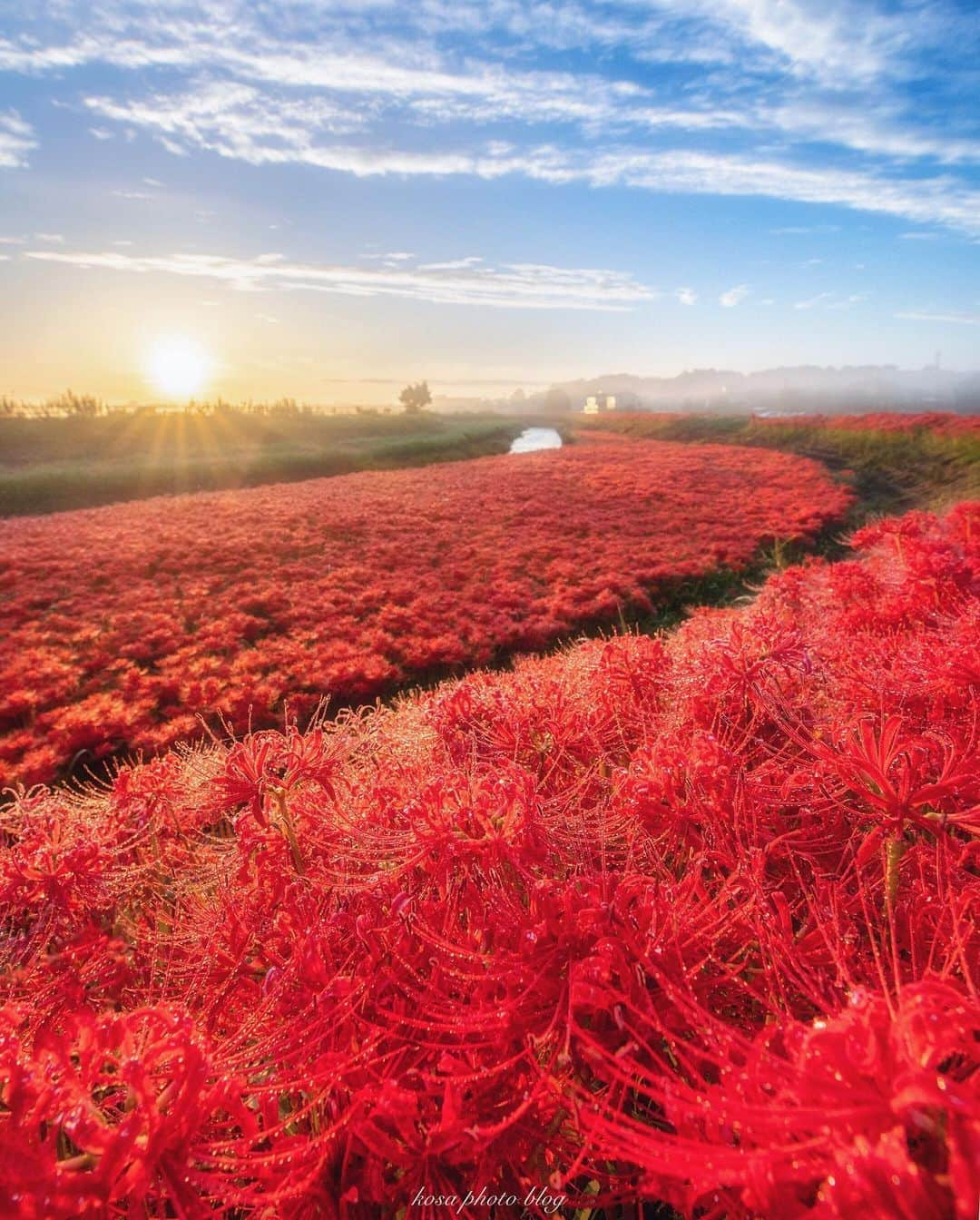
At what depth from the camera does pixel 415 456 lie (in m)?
36.0

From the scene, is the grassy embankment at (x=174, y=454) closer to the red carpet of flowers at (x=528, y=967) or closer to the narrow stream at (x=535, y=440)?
the narrow stream at (x=535, y=440)

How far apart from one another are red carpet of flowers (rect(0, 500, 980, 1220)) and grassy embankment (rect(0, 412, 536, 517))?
80.3ft

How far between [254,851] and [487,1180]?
1.22 metres

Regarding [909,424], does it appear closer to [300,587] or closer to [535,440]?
[300,587]

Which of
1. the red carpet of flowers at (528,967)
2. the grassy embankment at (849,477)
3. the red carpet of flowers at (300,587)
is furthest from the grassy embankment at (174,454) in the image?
the red carpet of flowers at (528,967)

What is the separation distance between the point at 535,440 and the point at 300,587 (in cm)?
4696

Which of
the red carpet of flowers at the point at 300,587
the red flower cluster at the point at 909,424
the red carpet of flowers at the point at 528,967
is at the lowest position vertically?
the red carpet of flowers at the point at 300,587

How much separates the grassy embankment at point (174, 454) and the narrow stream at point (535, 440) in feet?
4.85

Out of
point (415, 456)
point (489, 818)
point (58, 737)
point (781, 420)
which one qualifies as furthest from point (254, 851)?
point (781, 420)

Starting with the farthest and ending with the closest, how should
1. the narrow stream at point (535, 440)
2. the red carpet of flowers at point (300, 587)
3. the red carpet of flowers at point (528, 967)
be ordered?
1. the narrow stream at point (535, 440)
2. the red carpet of flowers at point (300, 587)
3. the red carpet of flowers at point (528, 967)

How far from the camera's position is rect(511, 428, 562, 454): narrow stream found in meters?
45.9

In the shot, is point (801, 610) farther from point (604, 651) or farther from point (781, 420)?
point (781, 420)

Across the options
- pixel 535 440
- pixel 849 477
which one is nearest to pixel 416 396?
pixel 535 440

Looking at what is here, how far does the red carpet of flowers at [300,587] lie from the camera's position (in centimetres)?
630
